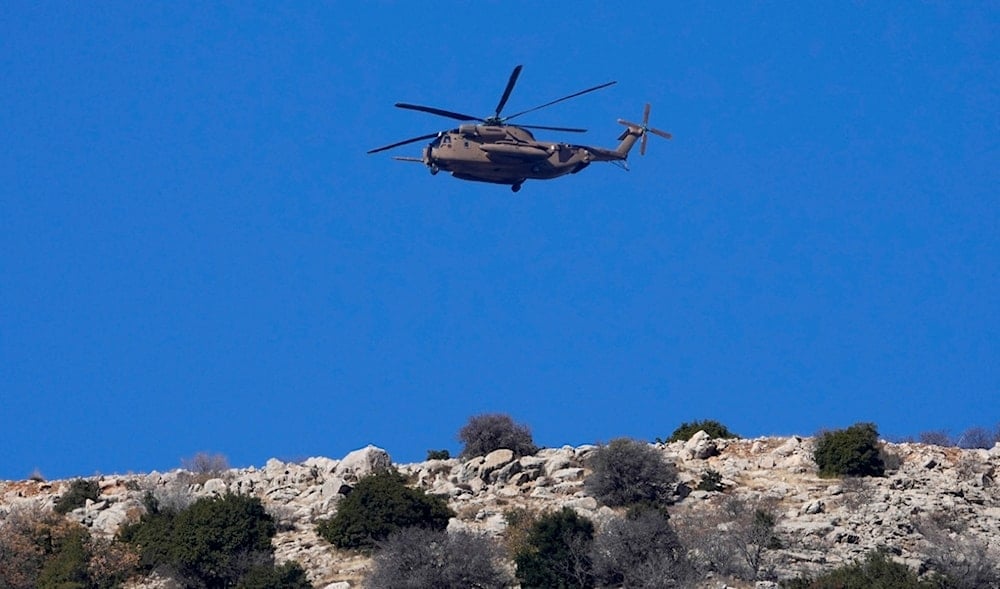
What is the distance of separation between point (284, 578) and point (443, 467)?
35.1 ft

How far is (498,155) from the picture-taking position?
63.7 metres

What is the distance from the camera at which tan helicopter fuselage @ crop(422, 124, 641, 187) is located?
208 feet

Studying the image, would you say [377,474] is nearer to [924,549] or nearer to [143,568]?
[143,568]

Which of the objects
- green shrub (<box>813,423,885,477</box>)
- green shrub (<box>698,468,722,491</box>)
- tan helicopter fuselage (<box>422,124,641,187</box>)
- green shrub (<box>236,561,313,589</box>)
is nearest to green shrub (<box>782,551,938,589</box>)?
green shrub (<box>698,468,722,491</box>)

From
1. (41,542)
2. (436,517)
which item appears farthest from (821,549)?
(41,542)

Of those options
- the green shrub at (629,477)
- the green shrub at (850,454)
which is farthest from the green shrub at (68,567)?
the green shrub at (850,454)

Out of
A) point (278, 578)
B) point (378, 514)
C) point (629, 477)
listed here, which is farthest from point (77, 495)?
point (629, 477)

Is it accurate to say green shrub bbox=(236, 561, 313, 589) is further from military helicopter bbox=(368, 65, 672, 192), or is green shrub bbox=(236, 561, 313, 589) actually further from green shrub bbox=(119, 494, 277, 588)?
military helicopter bbox=(368, 65, 672, 192)

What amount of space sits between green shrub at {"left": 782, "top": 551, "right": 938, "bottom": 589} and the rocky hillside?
47.1 inches

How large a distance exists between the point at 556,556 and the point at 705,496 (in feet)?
23.1

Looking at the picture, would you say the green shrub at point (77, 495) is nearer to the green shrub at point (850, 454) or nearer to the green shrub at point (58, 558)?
the green shrub at point (58, 558)

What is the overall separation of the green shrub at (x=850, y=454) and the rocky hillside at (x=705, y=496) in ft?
1.50

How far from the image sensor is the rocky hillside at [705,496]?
44.1 m

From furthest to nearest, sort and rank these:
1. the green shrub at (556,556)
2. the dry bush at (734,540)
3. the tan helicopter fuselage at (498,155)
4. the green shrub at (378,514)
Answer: the tan helicopter fuselage at (498,155)
the green shrub at (378,514)
the green shrub at (556,556)
the dry bush at (734,540)
